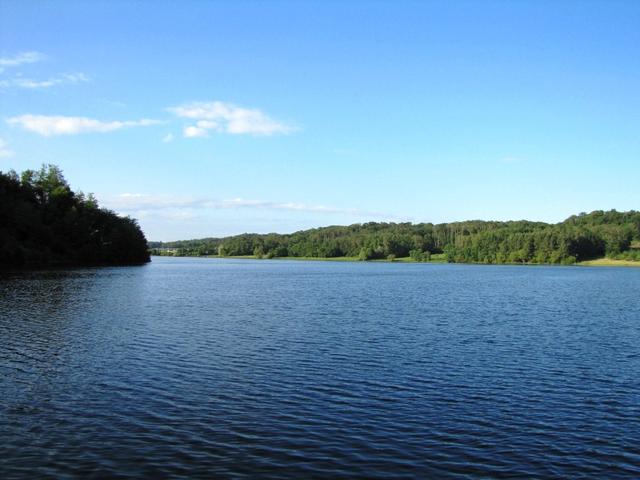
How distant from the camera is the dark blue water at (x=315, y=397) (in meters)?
13.6

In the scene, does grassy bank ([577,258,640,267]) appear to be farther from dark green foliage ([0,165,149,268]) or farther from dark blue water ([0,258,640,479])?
dark blue water ([0,258,640,479])

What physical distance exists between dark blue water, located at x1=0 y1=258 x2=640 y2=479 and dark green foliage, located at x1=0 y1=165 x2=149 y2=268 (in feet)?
261

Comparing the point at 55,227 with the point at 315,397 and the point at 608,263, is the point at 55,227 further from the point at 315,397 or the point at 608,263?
the point at 608,263

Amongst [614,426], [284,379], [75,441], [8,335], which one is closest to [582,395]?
[614,426]

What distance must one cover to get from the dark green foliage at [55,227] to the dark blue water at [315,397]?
261ft

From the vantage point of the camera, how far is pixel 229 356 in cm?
2619

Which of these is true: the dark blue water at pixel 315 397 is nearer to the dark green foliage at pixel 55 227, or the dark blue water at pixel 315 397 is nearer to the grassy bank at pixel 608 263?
the dark green foliage at pixel 55 227

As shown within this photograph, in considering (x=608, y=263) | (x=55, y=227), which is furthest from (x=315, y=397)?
(x=608, y=263)

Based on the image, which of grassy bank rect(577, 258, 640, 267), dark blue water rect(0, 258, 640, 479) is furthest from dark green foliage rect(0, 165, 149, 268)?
grassy bank rect(577, 258, 640, 267)

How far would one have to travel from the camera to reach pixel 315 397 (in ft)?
63.4

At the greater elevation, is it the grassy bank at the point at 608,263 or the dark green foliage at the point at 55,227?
the dark green foliage at the point at 55,227

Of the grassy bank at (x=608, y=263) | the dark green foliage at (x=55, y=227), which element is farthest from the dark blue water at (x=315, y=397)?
the grassy bank at (x=608, y=263)

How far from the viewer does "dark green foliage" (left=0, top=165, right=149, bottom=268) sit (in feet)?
356

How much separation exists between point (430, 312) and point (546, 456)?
32.2 m
